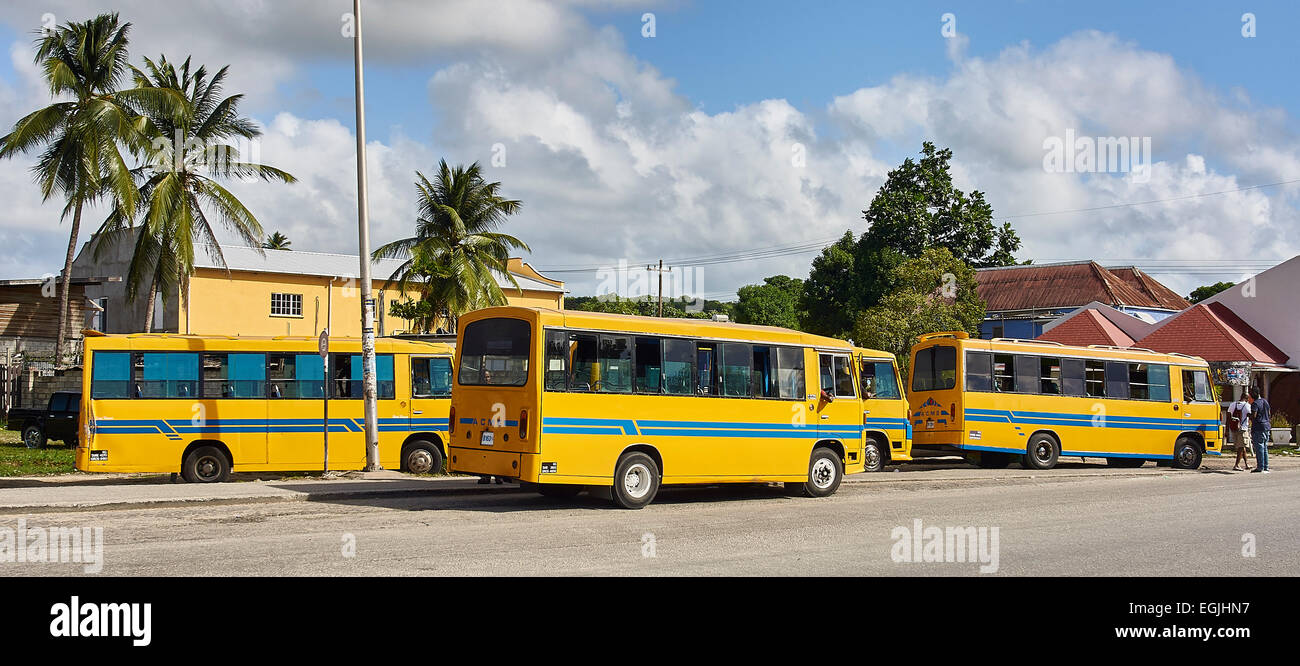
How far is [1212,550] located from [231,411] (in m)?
14.6

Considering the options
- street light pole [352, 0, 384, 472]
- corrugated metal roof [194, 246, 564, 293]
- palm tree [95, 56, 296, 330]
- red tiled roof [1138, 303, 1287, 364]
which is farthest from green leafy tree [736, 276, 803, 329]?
street light pole [352, 0, 384, 472]

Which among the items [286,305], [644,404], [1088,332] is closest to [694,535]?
[644,404]

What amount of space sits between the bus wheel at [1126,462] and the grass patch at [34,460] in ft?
77.6

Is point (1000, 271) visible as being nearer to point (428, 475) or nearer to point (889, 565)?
point (428, 475)

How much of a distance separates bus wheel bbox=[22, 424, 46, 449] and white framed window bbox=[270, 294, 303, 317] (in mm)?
21603

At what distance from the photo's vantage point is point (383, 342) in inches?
769

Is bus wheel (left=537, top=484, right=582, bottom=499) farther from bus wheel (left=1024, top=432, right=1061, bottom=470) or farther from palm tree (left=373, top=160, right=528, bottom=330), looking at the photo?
palm tree (left=373, top=160, right=528, bottom=330)

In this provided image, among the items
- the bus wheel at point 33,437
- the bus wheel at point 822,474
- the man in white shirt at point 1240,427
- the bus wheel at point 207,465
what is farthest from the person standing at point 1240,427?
the bus wheel at point 33,437

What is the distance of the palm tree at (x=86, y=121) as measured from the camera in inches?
1096

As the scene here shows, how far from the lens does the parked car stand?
89.4 feet

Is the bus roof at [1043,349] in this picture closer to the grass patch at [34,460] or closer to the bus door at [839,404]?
the bus door at [839,404]

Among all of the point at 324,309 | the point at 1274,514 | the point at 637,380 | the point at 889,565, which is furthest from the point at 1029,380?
the point at 324,309

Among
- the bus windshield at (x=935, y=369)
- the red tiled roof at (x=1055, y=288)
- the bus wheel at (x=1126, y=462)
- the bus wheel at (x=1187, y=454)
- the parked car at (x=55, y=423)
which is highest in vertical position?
the red tiled roof at (x=1055, y=288)

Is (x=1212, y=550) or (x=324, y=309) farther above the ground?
(x=324, y=309)
